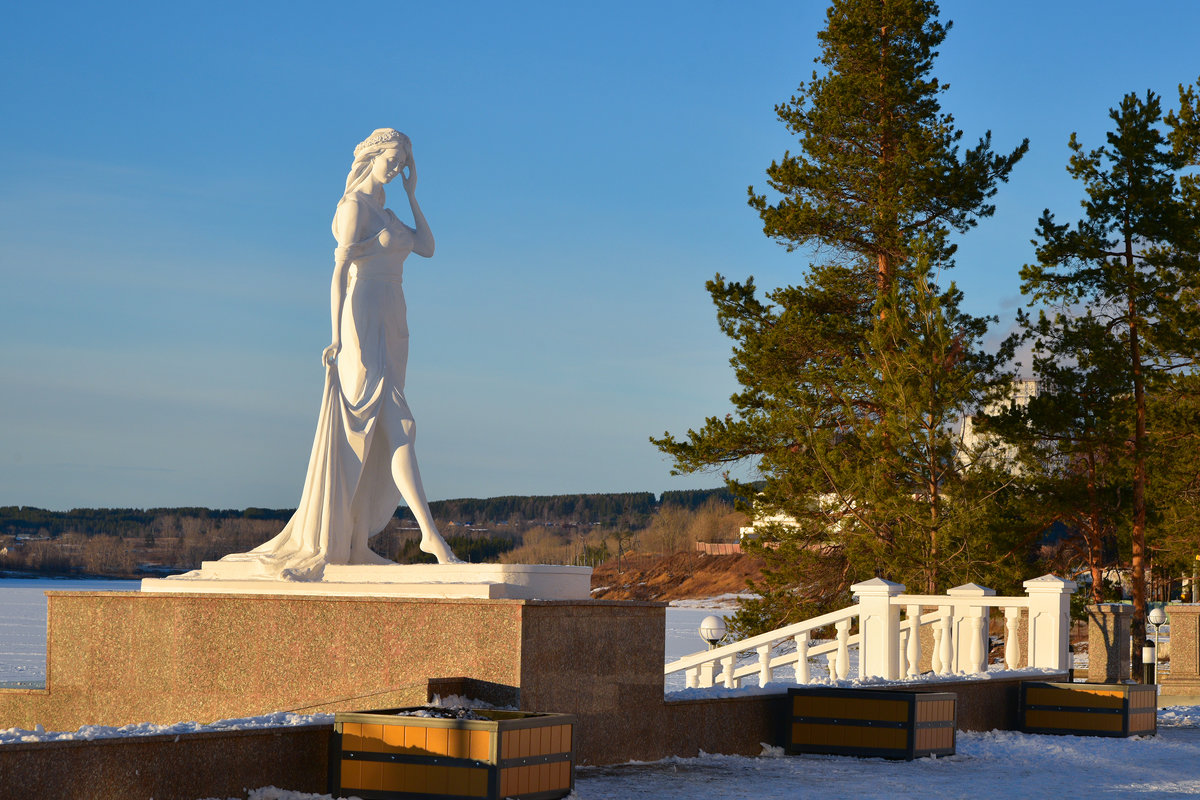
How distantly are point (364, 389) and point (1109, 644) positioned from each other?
1109 cm

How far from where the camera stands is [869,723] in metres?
10.7

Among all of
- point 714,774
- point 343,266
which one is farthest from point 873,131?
point 714,774

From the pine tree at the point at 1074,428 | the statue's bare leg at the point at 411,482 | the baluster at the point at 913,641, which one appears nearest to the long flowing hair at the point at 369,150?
the statue's bare leg at the point at 411,482

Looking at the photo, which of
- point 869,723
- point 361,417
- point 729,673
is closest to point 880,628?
point 729,673

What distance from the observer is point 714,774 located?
9.41 metres

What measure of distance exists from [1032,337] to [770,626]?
6.88 metres

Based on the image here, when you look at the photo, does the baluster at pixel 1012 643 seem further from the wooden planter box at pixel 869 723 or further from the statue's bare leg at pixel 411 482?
the statue's bare leg at pixel 411 482

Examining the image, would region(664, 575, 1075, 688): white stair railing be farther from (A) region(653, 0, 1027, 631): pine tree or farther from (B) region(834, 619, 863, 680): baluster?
(A) region(653, 0, 1027, 631): pine tree

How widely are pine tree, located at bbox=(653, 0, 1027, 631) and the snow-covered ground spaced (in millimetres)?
10336

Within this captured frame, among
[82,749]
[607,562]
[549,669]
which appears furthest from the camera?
[607,562]

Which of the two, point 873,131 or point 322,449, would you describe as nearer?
point 322,449

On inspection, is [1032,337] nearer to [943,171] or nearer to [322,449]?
[943,171]

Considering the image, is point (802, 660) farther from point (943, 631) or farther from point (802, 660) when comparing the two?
point (943, 631)

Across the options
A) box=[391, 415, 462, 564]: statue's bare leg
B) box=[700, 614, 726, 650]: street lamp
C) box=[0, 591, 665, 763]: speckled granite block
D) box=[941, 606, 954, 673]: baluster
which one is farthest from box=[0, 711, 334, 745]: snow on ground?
box=[941, 606, 954, 673]: baluster
